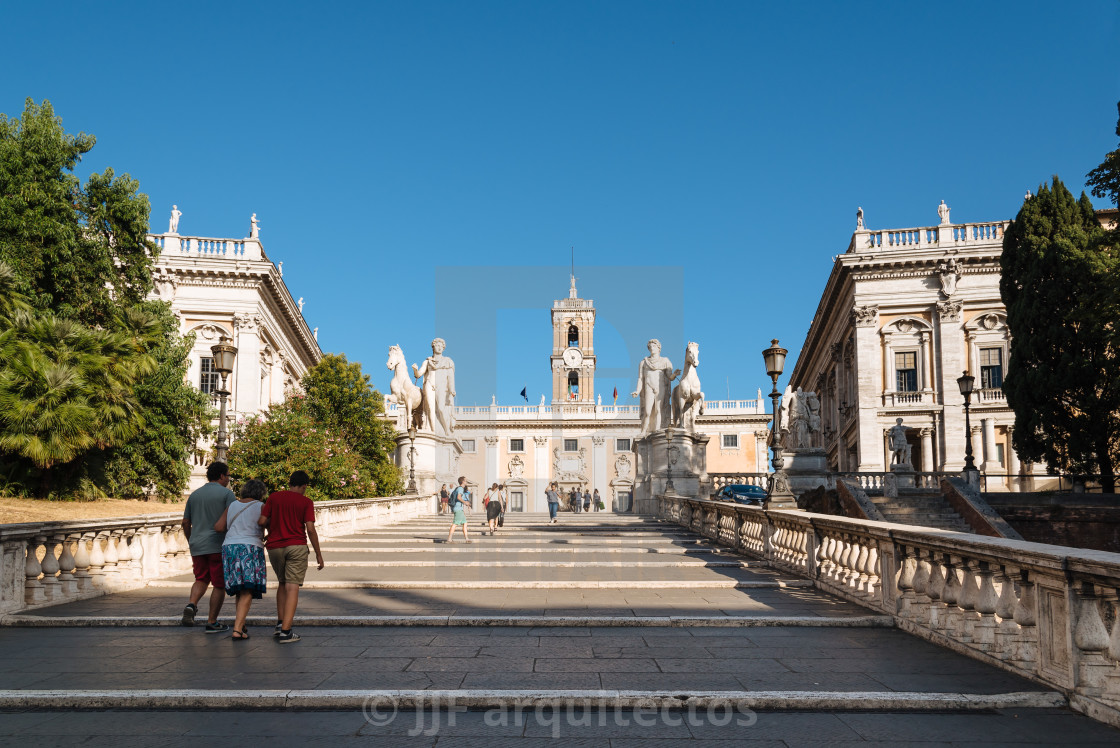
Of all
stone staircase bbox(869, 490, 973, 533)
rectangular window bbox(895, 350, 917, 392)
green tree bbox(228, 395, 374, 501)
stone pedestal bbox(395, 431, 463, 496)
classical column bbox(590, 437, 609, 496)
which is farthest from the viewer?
classical column bbox(590, 437, 609, 496)

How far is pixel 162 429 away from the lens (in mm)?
27828

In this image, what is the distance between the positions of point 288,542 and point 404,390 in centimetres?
2176

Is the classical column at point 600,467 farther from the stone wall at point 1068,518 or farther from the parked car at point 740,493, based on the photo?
the stone wall at point 1068,518

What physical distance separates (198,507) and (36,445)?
14.0 meters

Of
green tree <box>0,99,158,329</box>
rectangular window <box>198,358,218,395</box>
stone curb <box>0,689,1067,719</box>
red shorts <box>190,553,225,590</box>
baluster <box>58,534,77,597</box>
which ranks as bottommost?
stone curb <box>0,689,1067,719</box>

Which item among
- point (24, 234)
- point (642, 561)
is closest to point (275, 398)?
point (24, 234)

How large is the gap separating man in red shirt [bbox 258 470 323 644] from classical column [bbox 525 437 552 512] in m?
72.1

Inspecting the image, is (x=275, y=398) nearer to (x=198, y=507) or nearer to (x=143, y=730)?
(x=198, y=507)

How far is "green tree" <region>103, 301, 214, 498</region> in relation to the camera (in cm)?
2684

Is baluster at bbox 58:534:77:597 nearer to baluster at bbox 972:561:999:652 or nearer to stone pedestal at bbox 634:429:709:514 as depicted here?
baluster at bbox 972:561:999:652

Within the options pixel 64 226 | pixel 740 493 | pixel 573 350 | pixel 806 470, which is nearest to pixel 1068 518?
pixel 806 470

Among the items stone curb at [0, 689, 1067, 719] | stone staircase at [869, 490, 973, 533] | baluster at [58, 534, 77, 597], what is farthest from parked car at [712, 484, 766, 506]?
stone curb at [0, 689, 1067, 719]

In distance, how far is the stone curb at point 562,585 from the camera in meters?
10.1

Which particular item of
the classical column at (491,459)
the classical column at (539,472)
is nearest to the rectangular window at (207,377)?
the classical column at (491,459)
